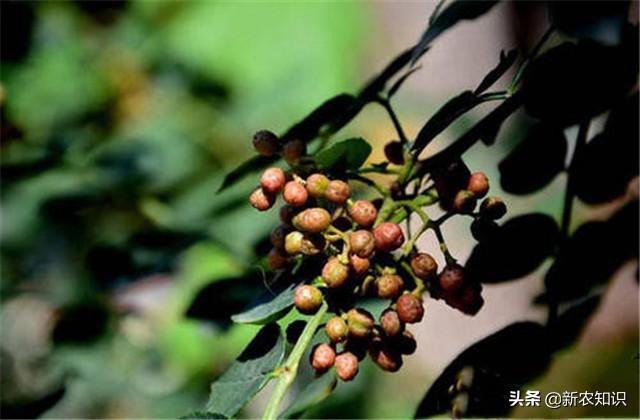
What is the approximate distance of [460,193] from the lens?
27.8 inches

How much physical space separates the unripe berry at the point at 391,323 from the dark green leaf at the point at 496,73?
0.16 m

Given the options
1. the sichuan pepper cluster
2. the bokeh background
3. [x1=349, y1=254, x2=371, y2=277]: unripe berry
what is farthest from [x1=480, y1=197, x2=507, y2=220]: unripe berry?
the bokeh background

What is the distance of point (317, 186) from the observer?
0.71 m

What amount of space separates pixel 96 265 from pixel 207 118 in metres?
0.89

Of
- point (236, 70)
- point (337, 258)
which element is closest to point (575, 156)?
point (337, 258)

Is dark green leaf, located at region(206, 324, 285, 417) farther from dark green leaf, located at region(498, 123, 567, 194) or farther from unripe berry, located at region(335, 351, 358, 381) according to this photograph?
dark green leaf, located at region(498, 123, 567, 194)

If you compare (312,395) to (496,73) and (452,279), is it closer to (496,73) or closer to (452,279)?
(452,279)

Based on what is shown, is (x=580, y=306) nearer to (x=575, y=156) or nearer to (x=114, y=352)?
(x=575, y=156)

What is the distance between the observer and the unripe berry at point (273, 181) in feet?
2.37

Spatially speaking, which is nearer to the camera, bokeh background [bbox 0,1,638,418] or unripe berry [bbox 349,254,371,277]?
unripe berry [bbox 349,254,371,277]

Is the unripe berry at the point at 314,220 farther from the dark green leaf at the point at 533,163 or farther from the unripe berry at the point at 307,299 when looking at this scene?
the dark green leaf at the point at 533,163

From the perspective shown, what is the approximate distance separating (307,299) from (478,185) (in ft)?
0.48

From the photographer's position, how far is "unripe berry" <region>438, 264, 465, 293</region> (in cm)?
70

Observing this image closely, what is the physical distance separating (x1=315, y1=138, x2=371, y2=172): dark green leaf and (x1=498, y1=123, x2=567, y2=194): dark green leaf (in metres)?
0.21
